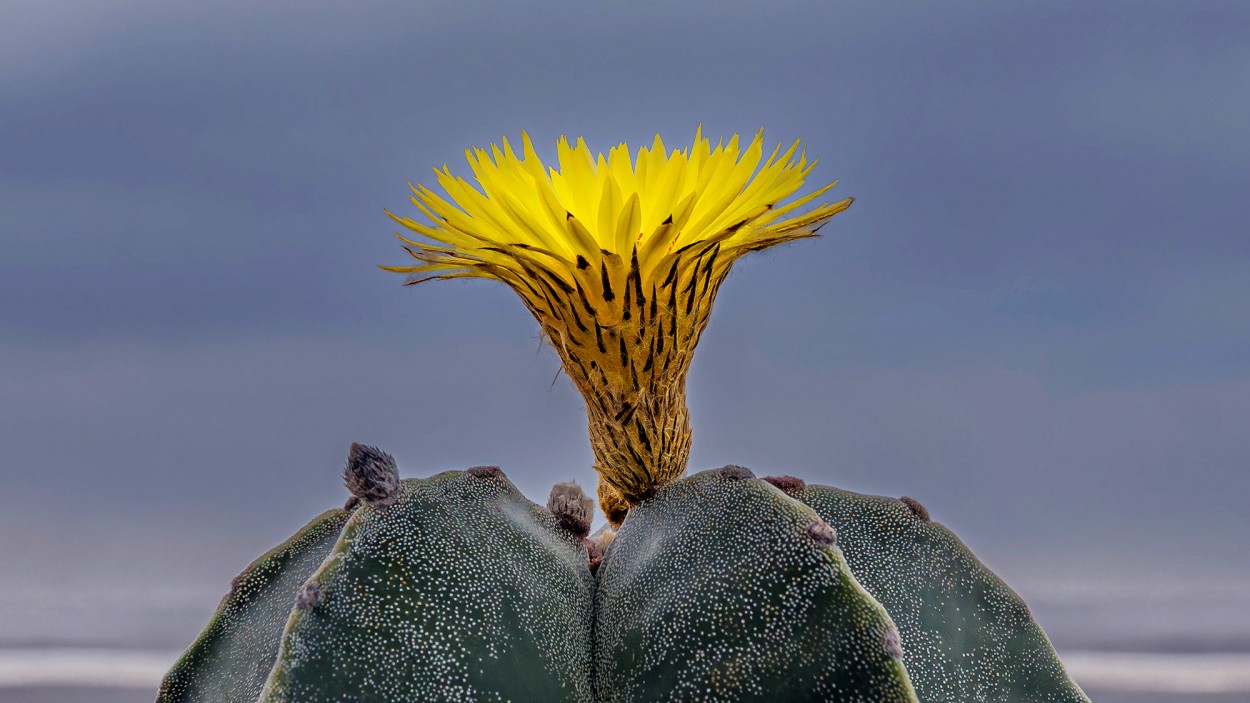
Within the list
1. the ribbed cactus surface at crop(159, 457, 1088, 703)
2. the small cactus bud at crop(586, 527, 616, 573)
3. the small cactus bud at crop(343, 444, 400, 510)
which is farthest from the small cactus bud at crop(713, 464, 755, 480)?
the small cactus bud at crop(343, 444, 400, 510)

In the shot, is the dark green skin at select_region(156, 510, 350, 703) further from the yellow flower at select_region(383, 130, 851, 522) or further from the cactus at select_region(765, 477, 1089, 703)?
the cactus at select_region(765, 477, 1089, 703)

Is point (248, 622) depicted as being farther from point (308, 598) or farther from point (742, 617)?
point (742, 617)

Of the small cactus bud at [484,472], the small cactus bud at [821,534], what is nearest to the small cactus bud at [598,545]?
the small cactus bud at [484,472]

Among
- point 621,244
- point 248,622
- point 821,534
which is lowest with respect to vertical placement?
point 248,622

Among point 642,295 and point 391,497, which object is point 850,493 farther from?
point 391,497

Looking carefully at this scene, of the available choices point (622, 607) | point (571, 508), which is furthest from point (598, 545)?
point (622, 607)

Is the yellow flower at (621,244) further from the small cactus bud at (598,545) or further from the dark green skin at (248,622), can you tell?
the dark green skin at (248,622)
